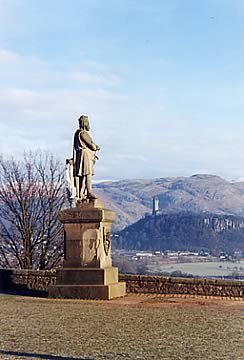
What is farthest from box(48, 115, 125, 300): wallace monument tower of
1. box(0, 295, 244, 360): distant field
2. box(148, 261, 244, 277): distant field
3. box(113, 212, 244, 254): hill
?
box(113, 212, 244, 254): hill

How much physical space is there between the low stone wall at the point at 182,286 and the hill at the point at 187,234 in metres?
55.0

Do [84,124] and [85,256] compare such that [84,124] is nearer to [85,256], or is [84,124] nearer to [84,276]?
[85,256]

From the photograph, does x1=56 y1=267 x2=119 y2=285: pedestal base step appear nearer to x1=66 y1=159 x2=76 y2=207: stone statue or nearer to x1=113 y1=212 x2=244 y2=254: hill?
x1=66 y1=159 x2=76 y2=207: stone statue

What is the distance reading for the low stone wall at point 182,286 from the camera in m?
19.9

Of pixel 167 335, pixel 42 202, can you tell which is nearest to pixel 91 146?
pixel 167 335

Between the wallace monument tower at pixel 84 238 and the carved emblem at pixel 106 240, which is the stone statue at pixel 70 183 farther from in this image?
the carved emblem at pixel 106 240

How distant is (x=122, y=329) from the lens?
12.6m

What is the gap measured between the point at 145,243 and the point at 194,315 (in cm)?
6664

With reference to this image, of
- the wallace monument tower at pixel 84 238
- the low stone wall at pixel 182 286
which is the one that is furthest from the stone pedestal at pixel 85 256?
the low stone wall at pixel 182 286

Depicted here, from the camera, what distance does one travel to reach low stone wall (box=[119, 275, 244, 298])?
19.9m

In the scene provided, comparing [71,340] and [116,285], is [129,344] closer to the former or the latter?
[71,340]

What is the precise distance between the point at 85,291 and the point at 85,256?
937mm

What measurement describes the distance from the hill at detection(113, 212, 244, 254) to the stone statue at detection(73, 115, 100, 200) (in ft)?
186

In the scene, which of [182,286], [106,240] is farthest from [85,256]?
[182,286]
